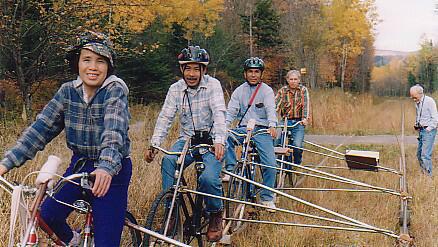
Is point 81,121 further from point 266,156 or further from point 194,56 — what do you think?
point 266,156

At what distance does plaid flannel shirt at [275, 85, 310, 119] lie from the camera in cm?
862

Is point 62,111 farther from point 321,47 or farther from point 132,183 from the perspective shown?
point 321,47

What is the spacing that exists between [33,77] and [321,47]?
22649mm

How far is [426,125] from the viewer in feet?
31.4

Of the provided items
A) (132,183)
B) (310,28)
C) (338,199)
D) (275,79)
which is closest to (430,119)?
(338,199)

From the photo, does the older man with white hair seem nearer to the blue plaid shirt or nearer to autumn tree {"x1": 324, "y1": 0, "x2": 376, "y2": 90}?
the blue plaid shirt

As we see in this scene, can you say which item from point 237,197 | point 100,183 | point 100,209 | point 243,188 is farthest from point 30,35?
point 100,183

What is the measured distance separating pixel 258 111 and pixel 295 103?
2122 mm

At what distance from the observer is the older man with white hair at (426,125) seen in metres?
9.48

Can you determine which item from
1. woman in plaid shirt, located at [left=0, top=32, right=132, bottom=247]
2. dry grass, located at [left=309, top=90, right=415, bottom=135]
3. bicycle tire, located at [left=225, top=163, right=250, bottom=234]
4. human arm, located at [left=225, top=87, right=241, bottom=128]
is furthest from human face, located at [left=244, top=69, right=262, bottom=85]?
dry grass, located at [left=309, top=90, right=415, bottom=135]

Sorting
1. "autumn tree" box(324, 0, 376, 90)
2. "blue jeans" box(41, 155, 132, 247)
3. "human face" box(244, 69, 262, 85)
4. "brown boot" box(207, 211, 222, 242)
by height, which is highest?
"autumn tree" box(324, 0, 376, 90)

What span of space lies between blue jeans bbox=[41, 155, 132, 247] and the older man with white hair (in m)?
7.71

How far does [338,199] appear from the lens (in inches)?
287

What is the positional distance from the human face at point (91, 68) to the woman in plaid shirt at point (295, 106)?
576 cm
